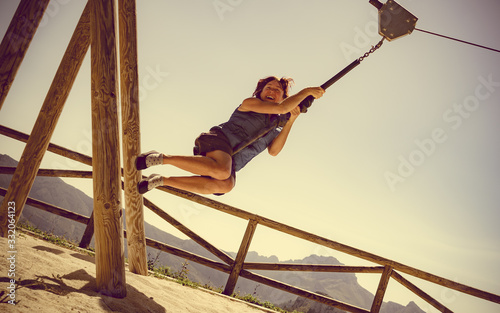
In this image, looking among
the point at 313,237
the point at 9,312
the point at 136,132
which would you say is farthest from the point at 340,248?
the point at 9,312

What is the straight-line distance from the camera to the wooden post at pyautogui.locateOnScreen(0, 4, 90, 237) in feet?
9.72

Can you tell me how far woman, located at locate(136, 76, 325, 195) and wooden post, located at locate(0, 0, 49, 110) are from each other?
44.4 inches

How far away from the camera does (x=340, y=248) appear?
412 centimetres

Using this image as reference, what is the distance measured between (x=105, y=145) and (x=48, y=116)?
166 centimetres

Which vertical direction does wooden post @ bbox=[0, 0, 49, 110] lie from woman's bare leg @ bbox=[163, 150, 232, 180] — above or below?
above

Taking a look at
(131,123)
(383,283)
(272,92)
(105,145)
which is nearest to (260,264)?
(383,283)

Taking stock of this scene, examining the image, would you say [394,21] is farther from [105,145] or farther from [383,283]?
[383,283]

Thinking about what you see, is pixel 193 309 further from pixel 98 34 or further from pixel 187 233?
pixel 98 34

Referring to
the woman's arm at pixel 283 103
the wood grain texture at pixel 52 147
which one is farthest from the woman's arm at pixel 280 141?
the wood grain texture at pixel 52 147

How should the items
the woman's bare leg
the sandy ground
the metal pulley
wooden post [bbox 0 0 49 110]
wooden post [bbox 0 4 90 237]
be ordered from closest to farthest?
the sandy ground → wooden post [bbox 0 0 49 110] → the woman's bare leg → the metal pulley → wooden post [bbox 0 4 90 237]

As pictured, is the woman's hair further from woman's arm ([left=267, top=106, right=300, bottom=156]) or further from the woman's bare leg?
the woman's bare leg

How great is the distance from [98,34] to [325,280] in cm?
8019

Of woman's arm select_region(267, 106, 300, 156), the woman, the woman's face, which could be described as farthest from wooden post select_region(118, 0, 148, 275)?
woman's arm select_region(267, 106, 300, 156)

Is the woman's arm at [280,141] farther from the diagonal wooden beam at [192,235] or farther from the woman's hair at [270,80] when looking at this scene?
the diagonal wooden beam at [192,235]
